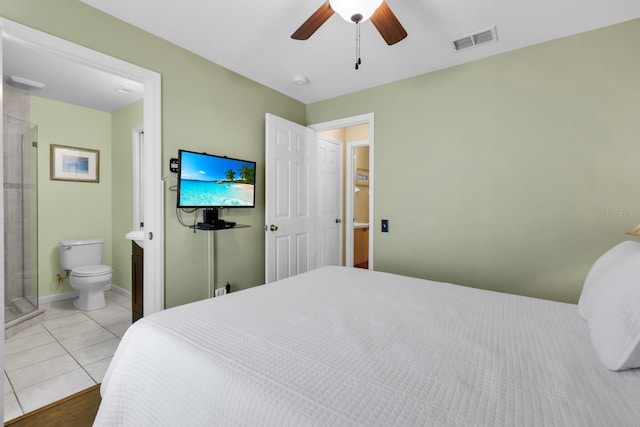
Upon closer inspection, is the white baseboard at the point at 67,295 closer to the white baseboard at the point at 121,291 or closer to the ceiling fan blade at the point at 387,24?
the white baseboard at the point at 121,291

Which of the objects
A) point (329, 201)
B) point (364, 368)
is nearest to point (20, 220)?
point (329, 201)

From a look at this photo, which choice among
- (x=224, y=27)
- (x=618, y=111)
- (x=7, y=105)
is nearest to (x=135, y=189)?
(x=7, y=105)

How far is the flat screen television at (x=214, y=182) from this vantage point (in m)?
2.25

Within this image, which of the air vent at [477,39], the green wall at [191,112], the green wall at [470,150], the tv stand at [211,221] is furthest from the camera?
the tv stand at [211,221]

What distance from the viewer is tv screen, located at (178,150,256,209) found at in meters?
2.25

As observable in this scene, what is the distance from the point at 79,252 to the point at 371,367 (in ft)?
13.2

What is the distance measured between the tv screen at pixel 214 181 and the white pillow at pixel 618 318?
2419 mm

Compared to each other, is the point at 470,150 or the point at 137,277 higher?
the point at 470,150

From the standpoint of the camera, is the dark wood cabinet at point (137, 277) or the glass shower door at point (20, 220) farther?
the glass shower door at point (20, 220)

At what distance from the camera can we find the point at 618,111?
2.00m

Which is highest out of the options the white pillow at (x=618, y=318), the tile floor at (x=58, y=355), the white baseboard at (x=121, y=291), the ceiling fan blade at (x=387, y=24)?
the ceiling fan blade at (x=387, y=24)

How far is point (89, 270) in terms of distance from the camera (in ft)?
10.6

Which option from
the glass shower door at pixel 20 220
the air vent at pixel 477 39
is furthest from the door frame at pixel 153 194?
the air vent at pixel 477 39

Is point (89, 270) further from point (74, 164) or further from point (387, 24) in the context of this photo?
point (387, 24)
